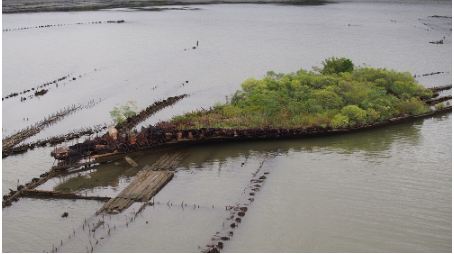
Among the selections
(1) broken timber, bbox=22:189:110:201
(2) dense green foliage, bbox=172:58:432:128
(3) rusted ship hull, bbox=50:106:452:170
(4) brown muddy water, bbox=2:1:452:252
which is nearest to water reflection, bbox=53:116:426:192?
(4) brown muddy water, bbox=2:1:452:252

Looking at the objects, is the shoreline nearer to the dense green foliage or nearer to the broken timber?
the dense green foliage

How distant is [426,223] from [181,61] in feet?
159

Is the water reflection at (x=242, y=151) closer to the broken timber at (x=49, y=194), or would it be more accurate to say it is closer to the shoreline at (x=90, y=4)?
the broken timber at (x=49, y=194)

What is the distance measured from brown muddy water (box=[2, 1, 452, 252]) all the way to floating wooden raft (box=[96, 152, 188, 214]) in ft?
1.60

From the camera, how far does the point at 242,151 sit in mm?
34438

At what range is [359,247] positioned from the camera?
22.5 metres

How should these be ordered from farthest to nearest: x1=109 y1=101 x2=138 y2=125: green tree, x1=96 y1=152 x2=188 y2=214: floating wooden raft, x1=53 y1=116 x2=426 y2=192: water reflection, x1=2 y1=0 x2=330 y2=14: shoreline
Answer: x1=2 y1=0 x2=330 y2=14: shoreline, x1=109 y1=101 x2=138 y2=125: green tree, x1=53 y1=116 x2=426 y2=192: water reflection, x1=96 y1=152 x2=188 y2=214: floating wooden raft

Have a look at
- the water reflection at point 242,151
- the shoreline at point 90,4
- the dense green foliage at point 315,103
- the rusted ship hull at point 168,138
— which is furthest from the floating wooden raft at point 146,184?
the shoreline at point 90,4

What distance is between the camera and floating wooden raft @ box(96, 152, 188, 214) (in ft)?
85.7

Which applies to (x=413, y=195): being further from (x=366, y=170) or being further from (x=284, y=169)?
(x=284, y=169)

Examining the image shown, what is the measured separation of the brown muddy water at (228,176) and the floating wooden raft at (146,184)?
0.49 m

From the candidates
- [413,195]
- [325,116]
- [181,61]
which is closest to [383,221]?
[413,195]

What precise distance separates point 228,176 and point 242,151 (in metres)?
4.43

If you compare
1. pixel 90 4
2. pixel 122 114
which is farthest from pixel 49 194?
pixel 90 4
